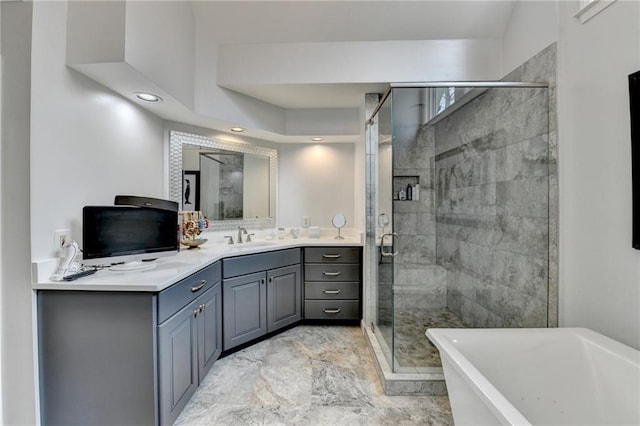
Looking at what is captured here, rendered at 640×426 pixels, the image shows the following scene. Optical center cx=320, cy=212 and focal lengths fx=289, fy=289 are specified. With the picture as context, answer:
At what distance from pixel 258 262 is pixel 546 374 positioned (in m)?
2.08

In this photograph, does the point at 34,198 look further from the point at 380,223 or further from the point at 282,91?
the point at 380,223

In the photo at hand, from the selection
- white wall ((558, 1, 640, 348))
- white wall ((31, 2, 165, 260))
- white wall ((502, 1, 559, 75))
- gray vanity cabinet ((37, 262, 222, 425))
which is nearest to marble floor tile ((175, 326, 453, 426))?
gray vanity cabinet ((37, 262, 222, 425))

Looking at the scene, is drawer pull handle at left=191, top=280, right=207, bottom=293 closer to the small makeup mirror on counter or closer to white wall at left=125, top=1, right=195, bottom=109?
white wall at left=125, top=1, right=195, bottom=109

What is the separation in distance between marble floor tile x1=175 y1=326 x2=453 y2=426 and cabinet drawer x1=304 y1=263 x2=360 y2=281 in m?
0.65

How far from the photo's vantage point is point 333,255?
3.03 m

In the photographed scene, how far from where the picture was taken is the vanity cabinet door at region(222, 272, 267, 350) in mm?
2400

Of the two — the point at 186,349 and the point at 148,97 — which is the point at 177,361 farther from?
the point at 148,97

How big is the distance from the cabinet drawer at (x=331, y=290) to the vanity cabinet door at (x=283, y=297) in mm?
106

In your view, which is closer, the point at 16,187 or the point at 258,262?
the point at 16,187

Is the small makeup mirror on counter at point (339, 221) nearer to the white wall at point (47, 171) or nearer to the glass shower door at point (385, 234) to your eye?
the glass shower door at point (385, 234)

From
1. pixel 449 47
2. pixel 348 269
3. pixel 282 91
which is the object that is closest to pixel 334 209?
pixel 348 269

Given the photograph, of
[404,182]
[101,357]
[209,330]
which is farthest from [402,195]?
[101,357]

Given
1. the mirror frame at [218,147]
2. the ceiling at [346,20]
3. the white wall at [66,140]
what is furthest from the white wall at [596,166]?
the white wall at [66,140]

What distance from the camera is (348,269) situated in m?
3.03
